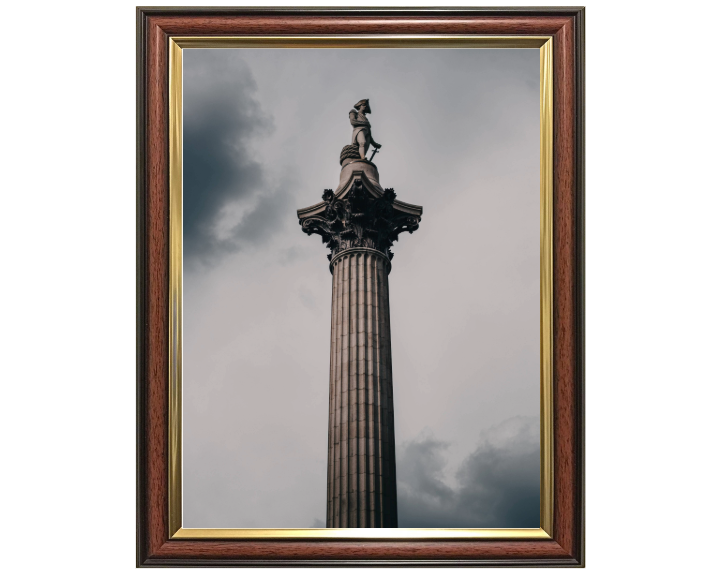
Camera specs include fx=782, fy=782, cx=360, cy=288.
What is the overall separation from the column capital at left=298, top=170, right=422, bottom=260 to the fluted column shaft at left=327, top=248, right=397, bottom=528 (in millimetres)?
279

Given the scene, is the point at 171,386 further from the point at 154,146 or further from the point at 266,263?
the point at 154,146

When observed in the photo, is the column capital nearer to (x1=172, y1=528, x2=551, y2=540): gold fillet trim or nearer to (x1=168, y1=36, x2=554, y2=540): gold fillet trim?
(x1=168, y1=36, x2=554, y2=540): gold fillet trim

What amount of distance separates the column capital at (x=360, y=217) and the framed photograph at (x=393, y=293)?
0.44 meters

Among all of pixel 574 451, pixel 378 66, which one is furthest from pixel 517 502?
pixel 378 66

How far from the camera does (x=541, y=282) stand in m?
9.01

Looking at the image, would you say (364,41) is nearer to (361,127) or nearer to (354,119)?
(354,119)

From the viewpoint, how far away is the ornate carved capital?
436 inches

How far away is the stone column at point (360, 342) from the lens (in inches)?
398

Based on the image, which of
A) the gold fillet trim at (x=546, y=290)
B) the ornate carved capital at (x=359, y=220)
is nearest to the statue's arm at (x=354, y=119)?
the ornate carved capital at (x=359, y=220)

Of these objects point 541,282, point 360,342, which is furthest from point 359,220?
point 541,282

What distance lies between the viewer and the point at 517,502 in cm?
864

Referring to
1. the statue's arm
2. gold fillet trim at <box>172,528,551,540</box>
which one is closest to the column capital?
the statue's arm

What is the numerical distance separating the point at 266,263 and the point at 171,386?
207cm

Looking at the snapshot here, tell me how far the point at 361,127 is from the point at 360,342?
4.05 m
